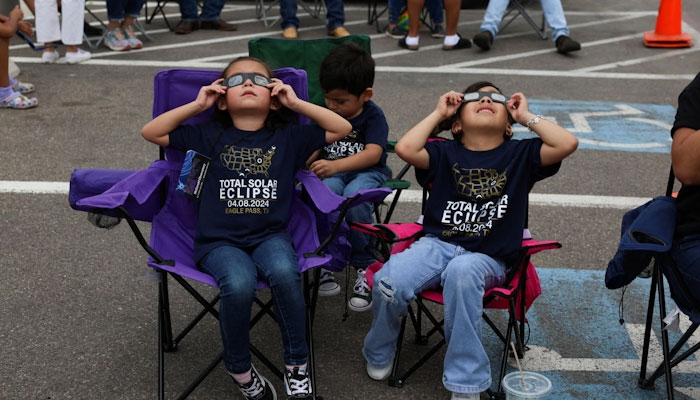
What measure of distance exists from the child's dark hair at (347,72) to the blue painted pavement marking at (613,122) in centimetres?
288

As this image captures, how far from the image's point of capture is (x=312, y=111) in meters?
3.78

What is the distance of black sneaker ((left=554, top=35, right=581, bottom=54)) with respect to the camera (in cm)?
922

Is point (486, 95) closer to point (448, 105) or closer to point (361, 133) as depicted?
point (448, 105)

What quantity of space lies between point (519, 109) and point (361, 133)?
860 mm

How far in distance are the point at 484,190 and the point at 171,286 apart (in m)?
1.70

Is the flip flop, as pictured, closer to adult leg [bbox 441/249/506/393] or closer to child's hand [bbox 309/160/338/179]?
child's hand [bbox 309/160/338/179]

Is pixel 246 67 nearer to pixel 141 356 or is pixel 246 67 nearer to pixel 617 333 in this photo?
pixel 141 356

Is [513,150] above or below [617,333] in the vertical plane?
above

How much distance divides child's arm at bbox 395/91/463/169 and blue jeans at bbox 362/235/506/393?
1.07 feet

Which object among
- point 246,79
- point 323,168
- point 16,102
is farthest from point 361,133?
point 16,102

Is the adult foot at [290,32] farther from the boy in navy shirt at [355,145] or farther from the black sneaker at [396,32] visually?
the boy in navy shirt at [355,145]

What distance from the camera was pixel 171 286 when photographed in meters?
4.45

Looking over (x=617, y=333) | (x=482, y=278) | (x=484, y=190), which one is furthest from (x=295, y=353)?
(x=617, y=333)

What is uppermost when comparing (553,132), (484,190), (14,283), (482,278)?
(553,132)
